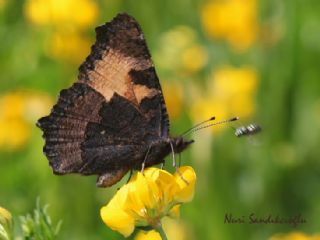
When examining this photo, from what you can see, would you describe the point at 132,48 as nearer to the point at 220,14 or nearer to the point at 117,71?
the point at 117,71

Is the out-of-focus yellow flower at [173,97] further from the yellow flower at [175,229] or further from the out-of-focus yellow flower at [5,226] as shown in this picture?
the out-of-focus yellow flower at [5,226]

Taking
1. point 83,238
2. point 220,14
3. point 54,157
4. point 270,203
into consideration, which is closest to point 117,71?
point 54,157

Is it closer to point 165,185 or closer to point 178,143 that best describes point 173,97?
point 178,143

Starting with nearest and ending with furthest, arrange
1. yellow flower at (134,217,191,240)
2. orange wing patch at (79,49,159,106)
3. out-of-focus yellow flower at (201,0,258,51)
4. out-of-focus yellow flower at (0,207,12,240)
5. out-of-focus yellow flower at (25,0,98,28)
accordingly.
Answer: out-of-focus yellow flower at (0,207,12,240) → orange wing patch at (79,49,159,106) → yellow flower at (134,217,191,240) → out-of-focus yellow flower at (25,0,98,28) → out-of-focus yellow flower at (201,0,258,51)

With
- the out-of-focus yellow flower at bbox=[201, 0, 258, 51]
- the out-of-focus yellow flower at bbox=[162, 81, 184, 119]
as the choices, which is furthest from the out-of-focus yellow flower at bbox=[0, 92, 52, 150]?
the out-of-focus yellow flower at bbox=[201, 0, 258, 51]

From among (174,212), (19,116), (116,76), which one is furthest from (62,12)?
(174,212)

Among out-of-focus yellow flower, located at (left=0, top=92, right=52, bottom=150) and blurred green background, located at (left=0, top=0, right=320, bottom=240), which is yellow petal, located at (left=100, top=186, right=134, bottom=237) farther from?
out-of-focus yellow flower, located at (left=0, top=92, right=52, bottom=150)
